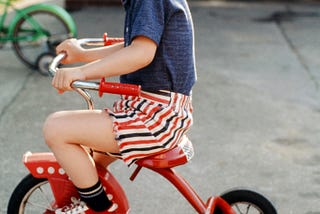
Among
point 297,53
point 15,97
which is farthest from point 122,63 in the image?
point 297,53

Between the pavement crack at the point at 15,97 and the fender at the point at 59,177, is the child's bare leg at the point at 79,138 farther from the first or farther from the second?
the pavement crack at the point at 15,97

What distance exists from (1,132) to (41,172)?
1.88 metres

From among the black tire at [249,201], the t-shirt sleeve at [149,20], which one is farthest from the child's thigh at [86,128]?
the black tire at [249,201]

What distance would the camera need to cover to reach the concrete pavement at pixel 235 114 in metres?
4.11

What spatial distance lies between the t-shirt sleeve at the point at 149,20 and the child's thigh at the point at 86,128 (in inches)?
15.4

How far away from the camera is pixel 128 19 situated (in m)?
2.79

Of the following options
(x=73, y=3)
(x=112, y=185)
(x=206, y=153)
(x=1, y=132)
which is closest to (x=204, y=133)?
(x=206, y=153)

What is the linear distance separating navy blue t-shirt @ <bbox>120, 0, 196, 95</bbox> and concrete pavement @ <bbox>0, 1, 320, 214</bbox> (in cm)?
119

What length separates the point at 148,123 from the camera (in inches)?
111

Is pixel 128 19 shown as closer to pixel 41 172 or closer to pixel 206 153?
pixel 41 172

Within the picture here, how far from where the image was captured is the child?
2.76 meters

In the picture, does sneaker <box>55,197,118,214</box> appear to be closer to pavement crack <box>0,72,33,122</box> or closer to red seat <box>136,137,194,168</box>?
red seat <box>136,137,194,168</box>

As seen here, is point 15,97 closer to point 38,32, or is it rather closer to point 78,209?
point 38,32

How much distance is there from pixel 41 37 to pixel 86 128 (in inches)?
139
